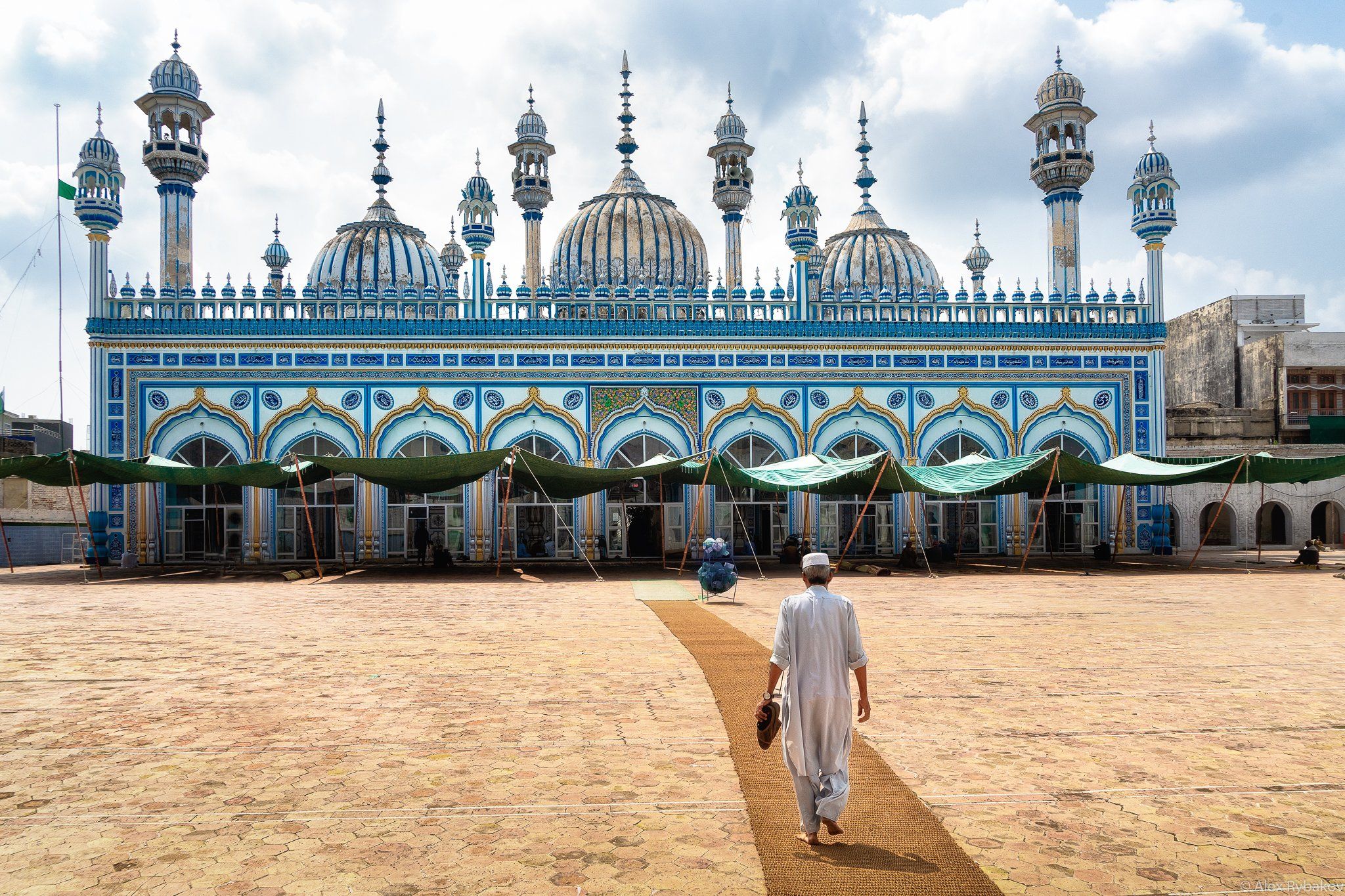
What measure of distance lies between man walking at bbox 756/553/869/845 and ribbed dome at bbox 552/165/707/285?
78.1ft

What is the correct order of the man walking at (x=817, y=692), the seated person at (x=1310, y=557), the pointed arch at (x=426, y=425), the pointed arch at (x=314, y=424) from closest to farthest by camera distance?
the man walking at (x=817, y=692), the seated person at (x=1310, y=557), the pointed arch at (x=314, y=424), the pointed arch at (x=426, y=425)

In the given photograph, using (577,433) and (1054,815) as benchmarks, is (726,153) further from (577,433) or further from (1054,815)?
(1054,815)

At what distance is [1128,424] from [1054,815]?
75.3ft

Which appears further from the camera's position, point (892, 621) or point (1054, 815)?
point (892, 621)

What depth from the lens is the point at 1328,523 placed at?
31344 mm

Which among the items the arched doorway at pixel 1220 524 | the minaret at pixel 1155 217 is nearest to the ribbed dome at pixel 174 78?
the minaret at pixel 1155 217

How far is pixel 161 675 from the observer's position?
28.9 ft

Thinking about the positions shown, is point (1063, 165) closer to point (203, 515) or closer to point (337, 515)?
point (337, 515)

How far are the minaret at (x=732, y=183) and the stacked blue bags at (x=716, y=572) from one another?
14.5 metres

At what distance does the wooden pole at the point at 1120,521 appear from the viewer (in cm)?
2377

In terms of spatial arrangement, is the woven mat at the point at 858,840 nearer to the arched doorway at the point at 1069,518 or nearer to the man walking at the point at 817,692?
the man walking at the point at 817,692

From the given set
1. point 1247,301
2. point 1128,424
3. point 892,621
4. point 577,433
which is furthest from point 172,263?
point 1247,301

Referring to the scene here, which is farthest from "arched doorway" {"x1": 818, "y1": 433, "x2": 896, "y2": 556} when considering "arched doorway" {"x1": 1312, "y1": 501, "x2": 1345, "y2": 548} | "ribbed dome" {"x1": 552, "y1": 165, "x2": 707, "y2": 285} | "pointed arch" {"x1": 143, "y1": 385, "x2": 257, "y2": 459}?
"arched doorway" {"x1": 1312, "y1": 501, "x2": 1345, "y2": 548}

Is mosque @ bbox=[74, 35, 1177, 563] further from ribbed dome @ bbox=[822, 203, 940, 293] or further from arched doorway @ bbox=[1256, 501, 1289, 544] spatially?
arched doorway @ bbox=[1256, 501, 1289, 544]
